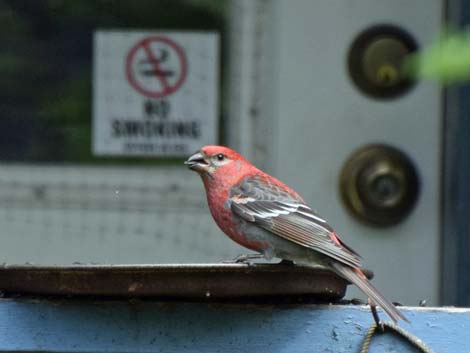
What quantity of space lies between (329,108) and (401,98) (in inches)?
13.4

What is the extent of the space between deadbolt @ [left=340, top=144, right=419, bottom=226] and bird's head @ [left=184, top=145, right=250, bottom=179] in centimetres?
206

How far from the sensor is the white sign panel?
6.09 m

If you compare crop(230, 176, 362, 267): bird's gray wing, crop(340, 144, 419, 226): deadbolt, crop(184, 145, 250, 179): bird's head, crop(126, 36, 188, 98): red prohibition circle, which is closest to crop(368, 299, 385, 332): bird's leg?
crop(230, 176, 362, 267): bird's gray wing

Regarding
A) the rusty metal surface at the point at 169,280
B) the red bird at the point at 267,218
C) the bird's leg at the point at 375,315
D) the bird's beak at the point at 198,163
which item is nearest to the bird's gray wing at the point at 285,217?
the red bird at the point at 267,218

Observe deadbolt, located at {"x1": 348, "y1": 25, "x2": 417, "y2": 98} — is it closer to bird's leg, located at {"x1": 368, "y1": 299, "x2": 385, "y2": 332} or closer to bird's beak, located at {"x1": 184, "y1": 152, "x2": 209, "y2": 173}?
bird's beak, located at {"x1": 184, "y1": 152, "x2": 209, "y2": 173}

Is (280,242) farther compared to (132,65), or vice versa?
(132,65)

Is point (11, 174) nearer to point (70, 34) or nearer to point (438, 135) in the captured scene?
point (70, 34)

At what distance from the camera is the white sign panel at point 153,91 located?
6090mm

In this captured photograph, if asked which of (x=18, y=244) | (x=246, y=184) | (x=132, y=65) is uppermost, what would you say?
(x=132, y=65)

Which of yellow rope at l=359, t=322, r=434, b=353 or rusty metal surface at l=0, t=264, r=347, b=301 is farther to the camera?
yellow rope at l=359, t=322, r=434, b=353

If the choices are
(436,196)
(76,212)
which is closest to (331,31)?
(436,196)

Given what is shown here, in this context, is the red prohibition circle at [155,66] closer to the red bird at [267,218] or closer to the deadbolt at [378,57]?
the deadbolt at [378,57]

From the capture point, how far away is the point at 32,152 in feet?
20.0

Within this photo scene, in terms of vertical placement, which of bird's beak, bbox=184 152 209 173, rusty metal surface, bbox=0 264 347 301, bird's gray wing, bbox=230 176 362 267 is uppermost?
bird's beak, bbox=184 152 209 173
